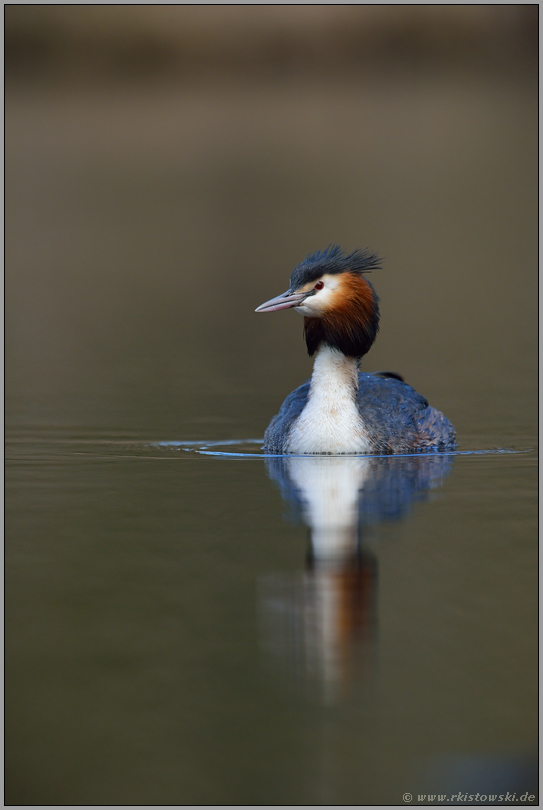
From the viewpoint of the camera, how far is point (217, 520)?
6230 mm

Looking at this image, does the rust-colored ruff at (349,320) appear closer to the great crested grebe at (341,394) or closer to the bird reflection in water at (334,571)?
the great crested grebe at (341,394)

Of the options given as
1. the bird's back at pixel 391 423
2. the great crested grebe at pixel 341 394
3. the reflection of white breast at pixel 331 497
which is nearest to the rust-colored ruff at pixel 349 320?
the great crested grebe at pixel 341 394

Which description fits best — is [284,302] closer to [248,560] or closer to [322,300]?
[322,300]

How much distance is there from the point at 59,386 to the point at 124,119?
31.2m

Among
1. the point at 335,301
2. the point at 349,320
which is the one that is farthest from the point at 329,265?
the point at 349,320

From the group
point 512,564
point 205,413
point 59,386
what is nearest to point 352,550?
point 512,564

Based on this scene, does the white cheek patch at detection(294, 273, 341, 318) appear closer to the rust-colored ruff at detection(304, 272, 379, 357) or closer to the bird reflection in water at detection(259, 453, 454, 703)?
the rust-colored ruff at detection(304, 272, 379, 357)

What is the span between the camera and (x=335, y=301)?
8.56 meters

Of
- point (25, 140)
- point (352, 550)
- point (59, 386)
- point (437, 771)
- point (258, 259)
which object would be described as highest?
point (25, 140)

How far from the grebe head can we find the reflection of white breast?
1035 millimetres

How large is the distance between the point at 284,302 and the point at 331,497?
2122mm

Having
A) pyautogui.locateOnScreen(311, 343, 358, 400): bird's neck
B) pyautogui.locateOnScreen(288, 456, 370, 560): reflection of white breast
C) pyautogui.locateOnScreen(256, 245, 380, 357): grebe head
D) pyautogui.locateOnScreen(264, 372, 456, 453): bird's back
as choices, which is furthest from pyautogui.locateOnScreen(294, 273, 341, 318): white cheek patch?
pyautogui.locateOnScreen(288, 456, 370, 560): reflection of white breast

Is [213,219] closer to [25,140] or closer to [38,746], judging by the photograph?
[25,140]

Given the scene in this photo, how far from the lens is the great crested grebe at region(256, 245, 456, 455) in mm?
8328
